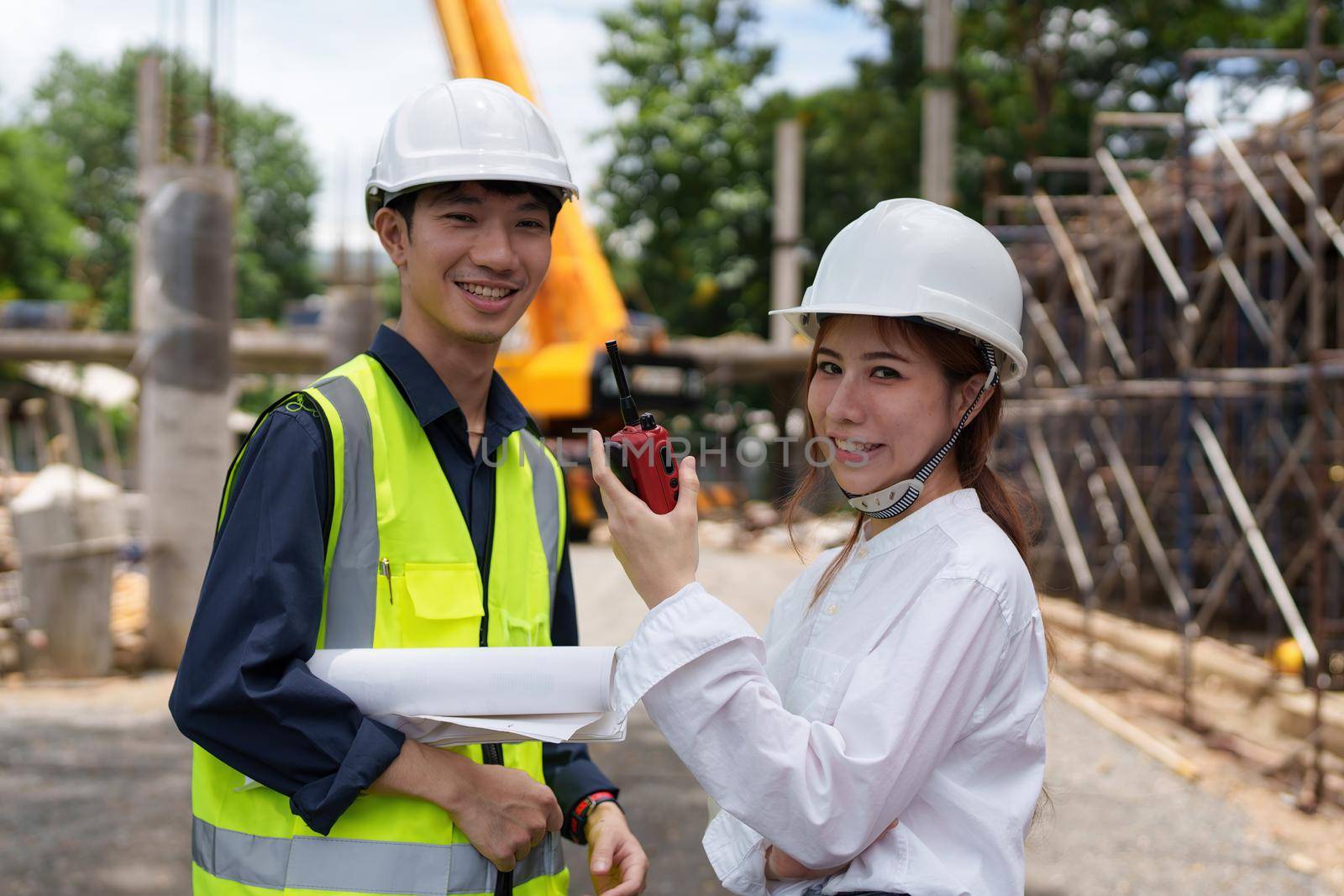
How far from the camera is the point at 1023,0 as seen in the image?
22.8 metres

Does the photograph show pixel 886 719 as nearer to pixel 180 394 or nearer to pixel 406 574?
pixel 406 574

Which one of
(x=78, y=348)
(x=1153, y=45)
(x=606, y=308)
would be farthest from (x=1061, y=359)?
(x=78, y=348)

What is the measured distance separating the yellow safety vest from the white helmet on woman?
0.65m

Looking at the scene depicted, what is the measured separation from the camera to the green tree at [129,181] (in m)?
47.2

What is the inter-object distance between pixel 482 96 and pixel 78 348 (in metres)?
23.3

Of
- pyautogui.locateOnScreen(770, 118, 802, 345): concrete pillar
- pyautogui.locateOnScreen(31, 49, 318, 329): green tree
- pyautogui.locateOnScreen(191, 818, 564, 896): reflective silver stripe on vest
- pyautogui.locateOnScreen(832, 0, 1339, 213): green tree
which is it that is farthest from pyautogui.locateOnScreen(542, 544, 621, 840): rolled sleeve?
pyautogui.locateOnScreen(31, 49, 318, 329): green tree

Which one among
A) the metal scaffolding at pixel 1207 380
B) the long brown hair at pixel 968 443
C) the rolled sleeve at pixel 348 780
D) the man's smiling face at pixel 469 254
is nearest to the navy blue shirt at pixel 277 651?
the rolled sleeve at pixel 348 780

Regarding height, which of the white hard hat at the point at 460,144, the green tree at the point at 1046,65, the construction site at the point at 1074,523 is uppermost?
the green tree at the point at 1046,65

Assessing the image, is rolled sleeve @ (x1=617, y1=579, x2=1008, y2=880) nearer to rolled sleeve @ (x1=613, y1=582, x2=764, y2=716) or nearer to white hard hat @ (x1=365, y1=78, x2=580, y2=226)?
rolled sleeve @ (x1=613, y1=582, x2=764, y2=716)

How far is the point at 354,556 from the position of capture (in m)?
1.71

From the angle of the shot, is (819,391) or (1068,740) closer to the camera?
(819,391)

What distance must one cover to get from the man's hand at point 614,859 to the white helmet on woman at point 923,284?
2.34 feet

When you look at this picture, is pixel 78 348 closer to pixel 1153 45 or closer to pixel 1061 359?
pixel 1061 359

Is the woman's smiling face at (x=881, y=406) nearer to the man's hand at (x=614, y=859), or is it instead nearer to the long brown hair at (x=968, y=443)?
the long brown hair at (x=968, y=443)
